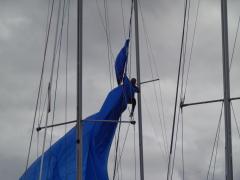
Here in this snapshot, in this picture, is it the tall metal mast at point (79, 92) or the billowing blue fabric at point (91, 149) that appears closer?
the tall metal mast at point (79, 92)

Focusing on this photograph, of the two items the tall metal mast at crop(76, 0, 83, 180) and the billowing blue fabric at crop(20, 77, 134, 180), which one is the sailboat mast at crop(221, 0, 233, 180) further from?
the billowing blue fabric at crop(20, 77, 134, 180)

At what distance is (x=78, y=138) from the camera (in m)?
15.1

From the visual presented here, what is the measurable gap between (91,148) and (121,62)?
2.99 meters

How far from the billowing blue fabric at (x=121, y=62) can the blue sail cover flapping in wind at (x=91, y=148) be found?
0.92 feet

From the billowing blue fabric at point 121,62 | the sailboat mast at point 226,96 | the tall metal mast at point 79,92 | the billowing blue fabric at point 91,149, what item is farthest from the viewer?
the billowing blue fabric at point 121,62

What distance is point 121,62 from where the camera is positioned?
18.9 m

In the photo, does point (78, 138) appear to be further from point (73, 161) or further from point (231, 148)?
point (231, 148)

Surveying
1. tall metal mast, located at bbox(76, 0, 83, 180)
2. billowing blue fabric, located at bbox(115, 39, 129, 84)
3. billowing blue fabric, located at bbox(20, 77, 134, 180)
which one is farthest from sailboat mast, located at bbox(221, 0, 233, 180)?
billowing blue fabric, located at bbox(115, 39, 129, 84)

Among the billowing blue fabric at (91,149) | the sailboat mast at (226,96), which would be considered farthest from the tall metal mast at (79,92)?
the sailboat mast at (226,96)

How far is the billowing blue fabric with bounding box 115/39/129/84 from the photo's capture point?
18781mm

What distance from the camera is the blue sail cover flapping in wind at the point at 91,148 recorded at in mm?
17391

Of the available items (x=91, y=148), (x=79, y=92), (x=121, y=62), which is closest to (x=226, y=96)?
(x=79, y=92)

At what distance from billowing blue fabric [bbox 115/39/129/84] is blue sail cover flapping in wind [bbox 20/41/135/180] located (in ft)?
0.92

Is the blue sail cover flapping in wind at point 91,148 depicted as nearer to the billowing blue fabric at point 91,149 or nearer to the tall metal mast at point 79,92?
the billowing blue fabric at point 91,149
